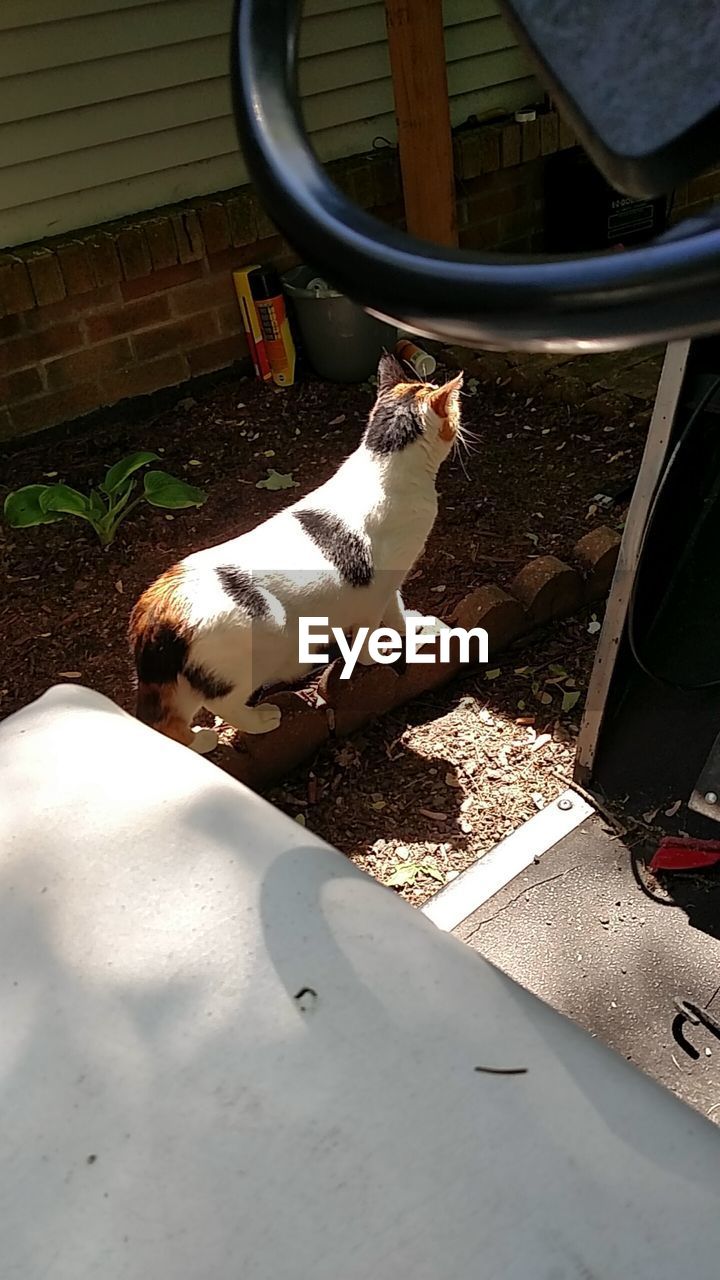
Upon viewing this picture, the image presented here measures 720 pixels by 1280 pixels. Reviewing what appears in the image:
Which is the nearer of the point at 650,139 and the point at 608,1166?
the point at 650,139

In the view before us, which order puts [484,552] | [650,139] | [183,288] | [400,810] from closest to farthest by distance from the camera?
1. [650,139]
2. [400,810]
3. [484,552]
4. [183,288]

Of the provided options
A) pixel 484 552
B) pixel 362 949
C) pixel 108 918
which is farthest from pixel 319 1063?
pixel 484 552

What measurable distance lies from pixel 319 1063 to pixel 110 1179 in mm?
140

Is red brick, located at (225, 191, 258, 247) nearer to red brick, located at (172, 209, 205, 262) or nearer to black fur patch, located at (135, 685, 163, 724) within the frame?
red brick, located at (172, 209, 205, 262)

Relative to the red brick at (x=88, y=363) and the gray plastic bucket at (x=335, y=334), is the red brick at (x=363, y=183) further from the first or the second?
the red brick at (x=88, y=363)

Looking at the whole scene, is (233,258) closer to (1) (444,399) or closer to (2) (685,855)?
(1) (444,399)

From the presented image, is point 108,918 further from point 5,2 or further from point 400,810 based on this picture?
point 5,2

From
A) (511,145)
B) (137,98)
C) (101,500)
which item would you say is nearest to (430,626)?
(101,500)

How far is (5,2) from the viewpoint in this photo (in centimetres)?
266

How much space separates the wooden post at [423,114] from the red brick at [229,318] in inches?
26.9

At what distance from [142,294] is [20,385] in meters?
0.51

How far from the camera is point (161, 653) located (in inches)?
65.4

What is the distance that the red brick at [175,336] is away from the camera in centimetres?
321

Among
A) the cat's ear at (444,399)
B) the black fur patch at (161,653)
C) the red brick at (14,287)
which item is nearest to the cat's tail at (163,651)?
the black fur patch at (161,653)
